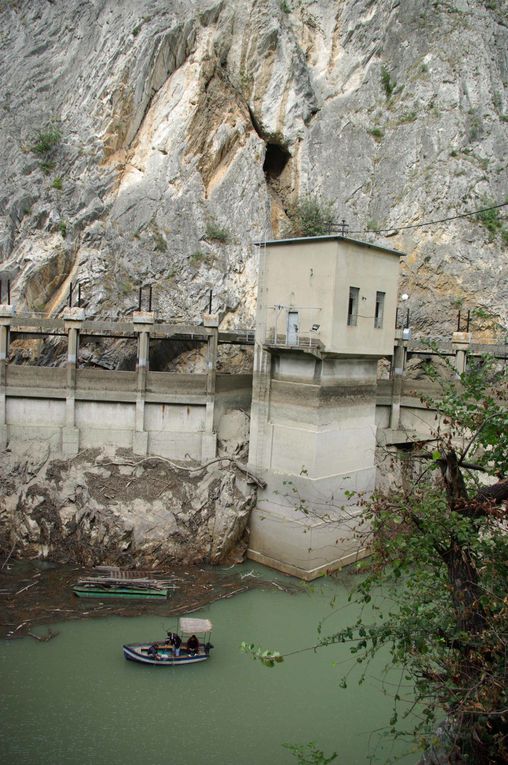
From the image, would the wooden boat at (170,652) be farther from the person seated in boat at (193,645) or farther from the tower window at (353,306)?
the tower window at (353,306)

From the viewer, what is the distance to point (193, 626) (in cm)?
1451

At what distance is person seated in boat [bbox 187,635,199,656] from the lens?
563 inches

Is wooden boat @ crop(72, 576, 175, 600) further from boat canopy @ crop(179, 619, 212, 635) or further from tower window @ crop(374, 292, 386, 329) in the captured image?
tower window @ crop(374, 292, 386, 329)

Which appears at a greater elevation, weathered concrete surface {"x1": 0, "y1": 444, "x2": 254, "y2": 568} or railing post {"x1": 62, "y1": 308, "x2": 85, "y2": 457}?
railing post {"x1": 62, "y1": 308, "x2": 85, "y2": 457}

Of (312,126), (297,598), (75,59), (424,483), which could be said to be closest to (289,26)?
(312,126)

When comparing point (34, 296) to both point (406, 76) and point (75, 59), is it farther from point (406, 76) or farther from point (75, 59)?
point (406, 76)

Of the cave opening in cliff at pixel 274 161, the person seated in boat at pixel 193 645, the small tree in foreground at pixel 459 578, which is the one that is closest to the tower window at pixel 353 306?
the person seated in boat at pixel 193 645

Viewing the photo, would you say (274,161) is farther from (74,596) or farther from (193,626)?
(193,626)

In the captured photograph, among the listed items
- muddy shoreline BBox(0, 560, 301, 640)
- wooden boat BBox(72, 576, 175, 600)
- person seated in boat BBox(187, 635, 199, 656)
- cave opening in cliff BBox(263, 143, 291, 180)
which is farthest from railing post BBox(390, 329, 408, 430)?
cave opening in cliff BBox(263, 143, 291, 180)

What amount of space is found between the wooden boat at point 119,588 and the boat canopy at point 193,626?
2.50m

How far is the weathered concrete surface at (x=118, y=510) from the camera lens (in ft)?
62.3

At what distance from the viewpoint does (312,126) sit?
33875 mm

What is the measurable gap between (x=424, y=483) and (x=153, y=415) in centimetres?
1572

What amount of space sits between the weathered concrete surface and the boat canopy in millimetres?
4462
